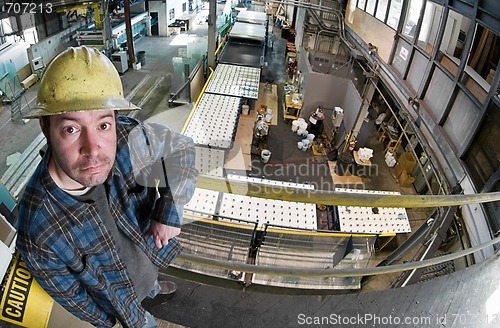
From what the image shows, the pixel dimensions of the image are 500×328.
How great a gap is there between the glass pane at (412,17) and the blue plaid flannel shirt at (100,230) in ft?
25.8

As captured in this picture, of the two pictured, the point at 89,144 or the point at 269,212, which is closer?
the point at 89,144

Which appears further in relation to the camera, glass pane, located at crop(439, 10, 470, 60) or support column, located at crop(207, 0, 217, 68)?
support column, located at crop(207, 0, 217, 68)

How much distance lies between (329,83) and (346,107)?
0.99 metres

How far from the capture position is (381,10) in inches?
363

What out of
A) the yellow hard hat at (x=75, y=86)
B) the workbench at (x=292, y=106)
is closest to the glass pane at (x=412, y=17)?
the workbench at (x=292, y=106)

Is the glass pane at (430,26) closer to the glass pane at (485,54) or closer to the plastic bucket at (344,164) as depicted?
the glass pane at (485,54)

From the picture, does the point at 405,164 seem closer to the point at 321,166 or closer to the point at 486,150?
the point at 321,166

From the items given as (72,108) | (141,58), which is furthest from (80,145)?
(141,58)

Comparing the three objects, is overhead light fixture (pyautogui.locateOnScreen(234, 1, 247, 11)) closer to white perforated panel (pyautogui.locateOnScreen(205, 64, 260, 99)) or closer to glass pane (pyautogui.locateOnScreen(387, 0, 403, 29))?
white perforated panel (pyautogui.locateOnScreen(205, 64, 260, 99))

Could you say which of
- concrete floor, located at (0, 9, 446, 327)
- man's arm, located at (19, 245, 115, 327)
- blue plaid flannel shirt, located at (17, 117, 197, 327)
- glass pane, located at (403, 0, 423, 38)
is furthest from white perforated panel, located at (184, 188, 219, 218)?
glass pane, located at (403, 0, 423, 38)

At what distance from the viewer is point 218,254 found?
16.4 ft

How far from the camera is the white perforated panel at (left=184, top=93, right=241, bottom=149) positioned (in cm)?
683

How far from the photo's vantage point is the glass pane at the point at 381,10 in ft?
29.3

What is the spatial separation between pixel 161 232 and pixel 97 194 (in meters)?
0.36
